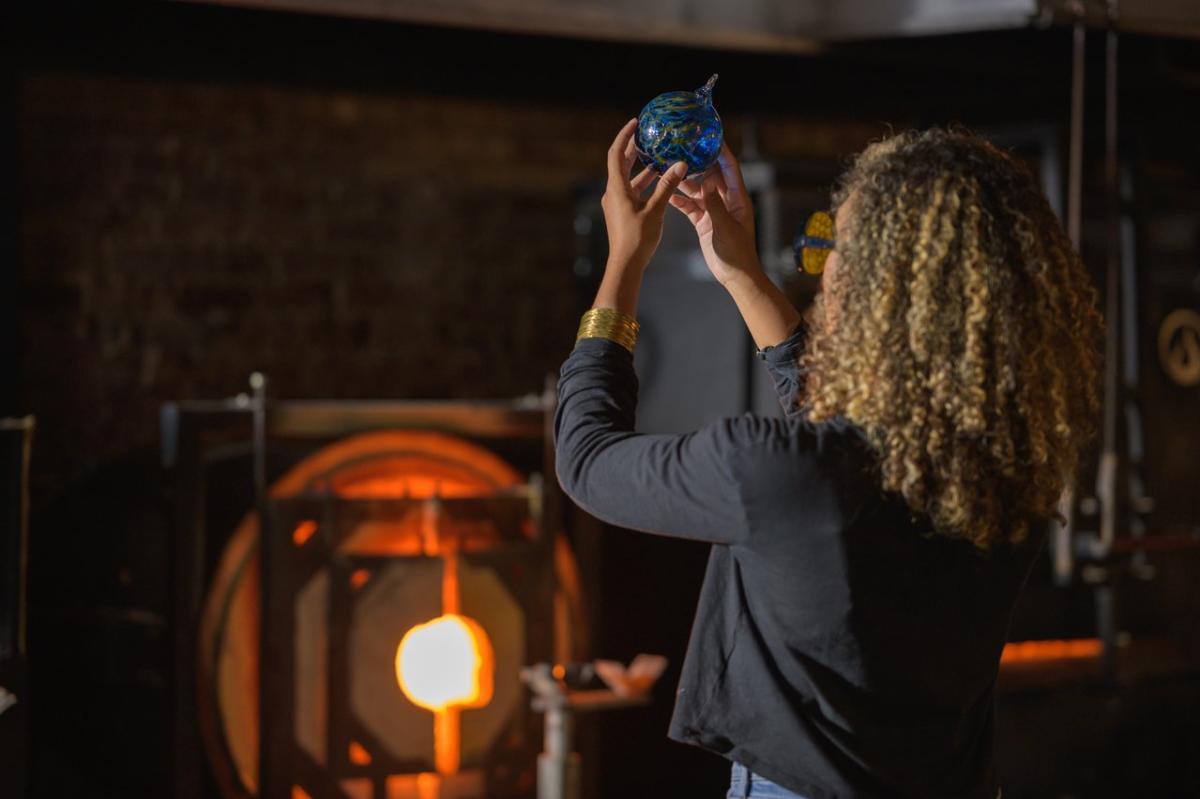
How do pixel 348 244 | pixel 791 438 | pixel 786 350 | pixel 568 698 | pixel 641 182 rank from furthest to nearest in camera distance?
1. pixel 348 244
2. pixel 568 698
3. pixel 786 350
4. pixel 641 182
5. pixel 791 438

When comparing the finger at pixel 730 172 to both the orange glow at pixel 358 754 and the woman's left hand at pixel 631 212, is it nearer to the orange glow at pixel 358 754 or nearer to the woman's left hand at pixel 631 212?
the woman's left hand at pixel 631 212

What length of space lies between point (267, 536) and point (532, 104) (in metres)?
1.98

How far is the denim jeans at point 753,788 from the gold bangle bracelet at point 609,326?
46 cm

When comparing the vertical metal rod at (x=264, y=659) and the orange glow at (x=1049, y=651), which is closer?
the vertical metal rod at (x=264, y=659)

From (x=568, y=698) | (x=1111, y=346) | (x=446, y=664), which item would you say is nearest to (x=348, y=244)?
(x=446, y=664)

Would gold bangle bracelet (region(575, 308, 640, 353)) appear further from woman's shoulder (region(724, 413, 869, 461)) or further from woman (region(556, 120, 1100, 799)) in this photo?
woman's shoulder (region(724, 413, 869, 461))

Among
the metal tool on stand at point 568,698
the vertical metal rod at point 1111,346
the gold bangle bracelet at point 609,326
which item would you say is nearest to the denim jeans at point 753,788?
the gold bangle bracelet at point 609,326

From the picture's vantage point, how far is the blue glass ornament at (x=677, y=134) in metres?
1.43

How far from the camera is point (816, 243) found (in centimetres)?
153

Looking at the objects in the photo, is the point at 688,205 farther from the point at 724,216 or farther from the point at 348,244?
the point at 348,244

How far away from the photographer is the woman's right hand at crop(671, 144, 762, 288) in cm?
150

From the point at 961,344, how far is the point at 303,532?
141 centimetres

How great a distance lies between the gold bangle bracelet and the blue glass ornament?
0.20 meters

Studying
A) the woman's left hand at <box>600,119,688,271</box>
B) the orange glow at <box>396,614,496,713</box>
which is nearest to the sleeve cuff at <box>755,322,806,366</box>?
the woman's left hand at <box>600,119,688,271</box>
